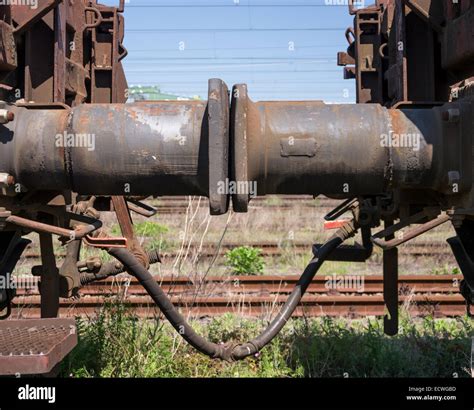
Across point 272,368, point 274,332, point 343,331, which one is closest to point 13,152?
point 274,332

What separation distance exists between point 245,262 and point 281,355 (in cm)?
363

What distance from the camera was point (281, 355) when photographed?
399 cm

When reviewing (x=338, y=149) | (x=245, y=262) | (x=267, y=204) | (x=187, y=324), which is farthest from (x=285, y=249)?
(x=338, y=149)

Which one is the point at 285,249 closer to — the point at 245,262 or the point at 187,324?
the point at 245,262

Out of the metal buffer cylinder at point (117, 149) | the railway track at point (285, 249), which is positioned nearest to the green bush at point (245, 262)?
the railway track at point (285, 249)

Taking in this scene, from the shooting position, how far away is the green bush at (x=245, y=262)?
24.7 feet

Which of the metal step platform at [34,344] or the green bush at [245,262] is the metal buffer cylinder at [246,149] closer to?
the metal step platform at [34,344]

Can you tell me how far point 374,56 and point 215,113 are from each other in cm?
205

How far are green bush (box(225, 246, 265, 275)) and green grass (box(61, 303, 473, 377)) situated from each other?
306 cm

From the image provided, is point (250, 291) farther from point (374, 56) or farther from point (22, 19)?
point (22, 19)

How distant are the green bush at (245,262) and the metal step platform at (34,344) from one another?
5.28 m

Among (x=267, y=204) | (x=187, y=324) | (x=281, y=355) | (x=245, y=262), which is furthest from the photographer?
(x=267, y=204)

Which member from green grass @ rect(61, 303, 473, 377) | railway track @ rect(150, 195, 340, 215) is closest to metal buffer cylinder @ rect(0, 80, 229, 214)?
green grass @ rect(61, 303, 473, 377)

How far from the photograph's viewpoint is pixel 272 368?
382 centimetres
